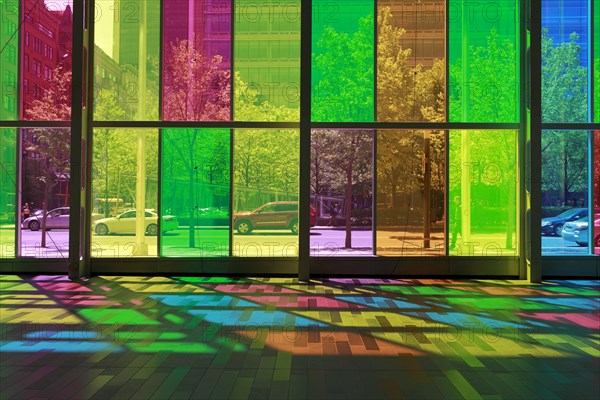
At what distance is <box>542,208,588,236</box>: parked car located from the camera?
376 inches

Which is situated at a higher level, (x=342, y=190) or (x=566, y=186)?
(x=566, y=186)

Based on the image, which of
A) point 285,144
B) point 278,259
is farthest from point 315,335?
point 285,144

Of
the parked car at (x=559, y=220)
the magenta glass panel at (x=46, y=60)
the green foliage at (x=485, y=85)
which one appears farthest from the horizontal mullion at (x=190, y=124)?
the parked car at (x=559, y=220)

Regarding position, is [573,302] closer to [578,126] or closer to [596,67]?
[578,126]

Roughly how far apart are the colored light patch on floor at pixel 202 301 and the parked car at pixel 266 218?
87.2 inches

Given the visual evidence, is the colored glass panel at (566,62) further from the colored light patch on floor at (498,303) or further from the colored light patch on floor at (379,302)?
the colored light patch on floor at (379,302)

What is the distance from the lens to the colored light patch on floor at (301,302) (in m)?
6.94

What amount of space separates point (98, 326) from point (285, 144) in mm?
5104

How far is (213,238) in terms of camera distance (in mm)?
9742

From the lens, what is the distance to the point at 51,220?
9797 millimetres

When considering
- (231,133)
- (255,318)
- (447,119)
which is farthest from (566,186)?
(255,318)

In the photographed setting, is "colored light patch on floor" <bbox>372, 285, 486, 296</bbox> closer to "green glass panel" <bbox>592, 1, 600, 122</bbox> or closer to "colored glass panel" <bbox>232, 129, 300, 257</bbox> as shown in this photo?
"colored glass panel" <bbox>232, 129, 300, 257</bbox>

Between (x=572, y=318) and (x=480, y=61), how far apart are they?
17.3 ft

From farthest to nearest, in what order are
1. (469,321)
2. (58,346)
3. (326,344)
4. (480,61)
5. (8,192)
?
(8,192)
(480,61)
(469,321)
(326,344)
(58,346)
